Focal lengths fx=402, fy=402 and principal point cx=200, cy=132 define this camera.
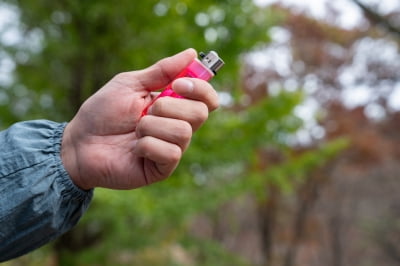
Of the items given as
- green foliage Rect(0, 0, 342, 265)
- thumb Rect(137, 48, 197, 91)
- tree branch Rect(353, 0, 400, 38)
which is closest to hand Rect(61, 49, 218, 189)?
thumb Rect(137, 48, 197, 91)

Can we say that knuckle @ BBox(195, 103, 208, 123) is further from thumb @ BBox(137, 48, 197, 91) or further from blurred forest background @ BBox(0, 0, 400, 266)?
blurred forest background @ BBox(0, 0, 400, 266)

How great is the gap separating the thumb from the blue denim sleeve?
32cm

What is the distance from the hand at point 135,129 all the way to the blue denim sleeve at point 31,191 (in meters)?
0.05

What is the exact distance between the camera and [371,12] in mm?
3328

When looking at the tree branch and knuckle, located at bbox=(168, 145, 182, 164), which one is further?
the tree branch

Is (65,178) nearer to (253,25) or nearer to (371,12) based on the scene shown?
(371,12)

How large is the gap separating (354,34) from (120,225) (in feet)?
24.6

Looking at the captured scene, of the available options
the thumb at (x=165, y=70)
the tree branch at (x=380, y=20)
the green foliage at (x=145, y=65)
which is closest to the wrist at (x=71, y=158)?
the thumb at (x=165, y=70)

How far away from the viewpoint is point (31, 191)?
1071 millimetres

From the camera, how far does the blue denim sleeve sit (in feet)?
3.51

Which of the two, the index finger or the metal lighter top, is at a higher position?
the metal lighter top

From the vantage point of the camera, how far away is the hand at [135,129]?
1.06 metres

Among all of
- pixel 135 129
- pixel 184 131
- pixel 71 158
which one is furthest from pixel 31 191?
pixel 184 131

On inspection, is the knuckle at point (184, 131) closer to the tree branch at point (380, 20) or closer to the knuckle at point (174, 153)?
the knuckle at point (174, 153)
